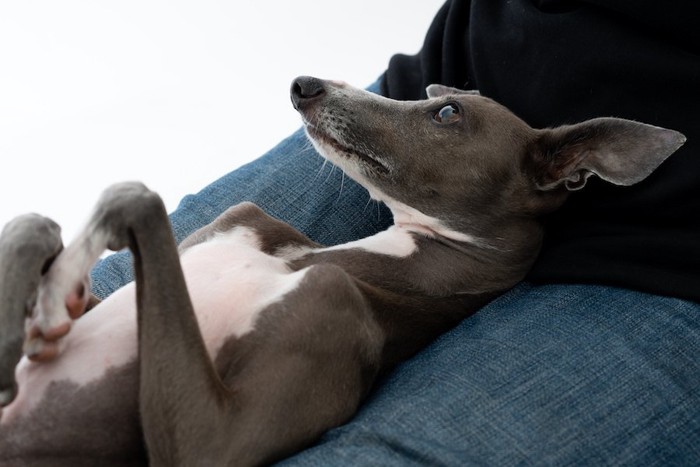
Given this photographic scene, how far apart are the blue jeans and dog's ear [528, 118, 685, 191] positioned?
0.29 metres

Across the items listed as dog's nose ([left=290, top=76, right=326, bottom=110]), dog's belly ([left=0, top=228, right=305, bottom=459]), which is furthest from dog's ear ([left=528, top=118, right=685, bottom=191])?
dog's belly ([left=0, top=228, right=305, bottom=459])

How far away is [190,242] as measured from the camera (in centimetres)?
236

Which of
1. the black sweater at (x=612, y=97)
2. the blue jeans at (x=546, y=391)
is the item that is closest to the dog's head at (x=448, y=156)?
the black sweater at (x=612, y=97)

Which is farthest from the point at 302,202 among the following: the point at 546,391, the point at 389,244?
the point at 546,391

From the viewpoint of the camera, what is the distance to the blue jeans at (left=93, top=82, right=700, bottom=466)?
6.16ft

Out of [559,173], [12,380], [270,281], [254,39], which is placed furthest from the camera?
[254,39]

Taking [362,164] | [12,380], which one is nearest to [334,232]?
[362,164]

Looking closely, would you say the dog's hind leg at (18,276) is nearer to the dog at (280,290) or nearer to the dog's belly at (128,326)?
the dog at (280,290)

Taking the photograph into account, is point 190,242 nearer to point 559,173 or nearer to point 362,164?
point 362,164

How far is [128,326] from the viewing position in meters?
1.99

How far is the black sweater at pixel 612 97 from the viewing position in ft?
7.54

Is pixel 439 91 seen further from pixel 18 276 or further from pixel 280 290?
pixel 18 276

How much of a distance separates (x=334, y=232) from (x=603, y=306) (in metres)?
0.88

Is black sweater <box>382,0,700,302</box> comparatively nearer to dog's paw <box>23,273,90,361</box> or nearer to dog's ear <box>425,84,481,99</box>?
dog's ear <box>425,84,481,99</box>
